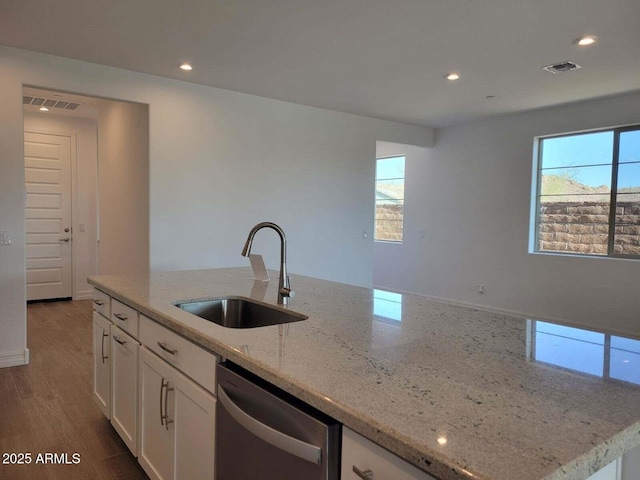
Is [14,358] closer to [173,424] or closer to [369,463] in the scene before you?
[173,424]

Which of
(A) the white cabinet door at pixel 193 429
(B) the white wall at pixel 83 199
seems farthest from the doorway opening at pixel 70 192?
(A) the white cabinet door at pixel 193 429

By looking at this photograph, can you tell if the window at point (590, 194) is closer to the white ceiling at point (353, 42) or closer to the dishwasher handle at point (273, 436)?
the white ceiling at point (353, 42)

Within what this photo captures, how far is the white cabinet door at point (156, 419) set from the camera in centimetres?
171

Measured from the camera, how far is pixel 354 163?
19.3ft

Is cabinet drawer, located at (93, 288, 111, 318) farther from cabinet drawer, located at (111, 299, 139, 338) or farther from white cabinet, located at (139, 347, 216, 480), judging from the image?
white cabinet, located at (139, 347, 216, 480)

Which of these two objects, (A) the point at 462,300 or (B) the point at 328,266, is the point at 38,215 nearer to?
(B) the point at 328,266

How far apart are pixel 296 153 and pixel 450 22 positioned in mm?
2627

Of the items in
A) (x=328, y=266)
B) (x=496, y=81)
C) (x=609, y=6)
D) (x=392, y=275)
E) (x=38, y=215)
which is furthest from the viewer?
(x=392, y=275)

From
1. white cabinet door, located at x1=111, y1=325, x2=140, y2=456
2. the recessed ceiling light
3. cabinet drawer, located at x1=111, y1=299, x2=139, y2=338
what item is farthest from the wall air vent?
the recessed ceiling light

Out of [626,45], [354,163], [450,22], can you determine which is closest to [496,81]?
[626,45]

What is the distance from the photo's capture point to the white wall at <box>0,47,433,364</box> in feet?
12.1

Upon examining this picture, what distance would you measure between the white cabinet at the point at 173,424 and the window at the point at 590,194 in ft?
16.6

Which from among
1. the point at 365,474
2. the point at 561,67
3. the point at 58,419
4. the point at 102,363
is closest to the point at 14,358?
the point at 58,419

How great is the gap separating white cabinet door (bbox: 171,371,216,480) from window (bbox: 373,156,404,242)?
5.93m
